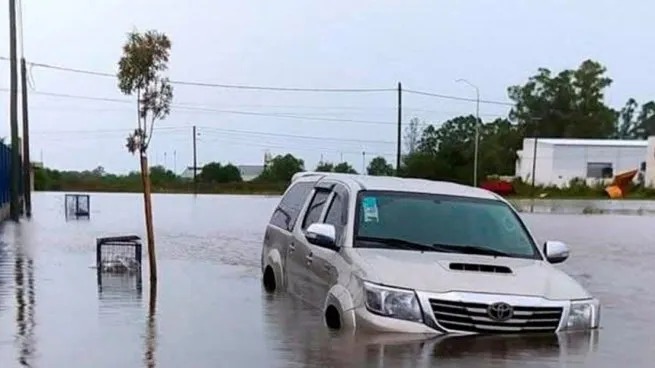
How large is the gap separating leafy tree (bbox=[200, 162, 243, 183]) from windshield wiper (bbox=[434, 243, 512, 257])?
272 feet

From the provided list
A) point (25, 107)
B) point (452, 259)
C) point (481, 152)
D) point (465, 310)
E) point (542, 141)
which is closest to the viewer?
point (465, 310)

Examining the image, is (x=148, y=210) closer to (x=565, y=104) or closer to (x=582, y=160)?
(x=582, y=160)

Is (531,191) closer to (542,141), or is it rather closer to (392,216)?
(542,141)

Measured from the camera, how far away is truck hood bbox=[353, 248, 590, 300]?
732 centimetres

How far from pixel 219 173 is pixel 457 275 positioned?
3402 inches

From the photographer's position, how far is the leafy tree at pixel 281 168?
90.1 m

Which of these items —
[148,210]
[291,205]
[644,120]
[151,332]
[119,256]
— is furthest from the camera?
[644,120]

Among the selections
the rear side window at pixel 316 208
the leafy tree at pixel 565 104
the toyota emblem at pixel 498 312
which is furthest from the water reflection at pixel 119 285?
the leafy tree at pixel 565 104

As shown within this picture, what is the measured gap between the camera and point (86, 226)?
26.4 meters

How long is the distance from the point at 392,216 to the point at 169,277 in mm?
6186

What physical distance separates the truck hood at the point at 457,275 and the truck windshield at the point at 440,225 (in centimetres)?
26

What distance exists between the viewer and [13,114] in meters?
29.4

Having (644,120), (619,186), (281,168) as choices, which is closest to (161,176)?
(281,168)

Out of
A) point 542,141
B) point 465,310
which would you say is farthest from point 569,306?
point 542,141
